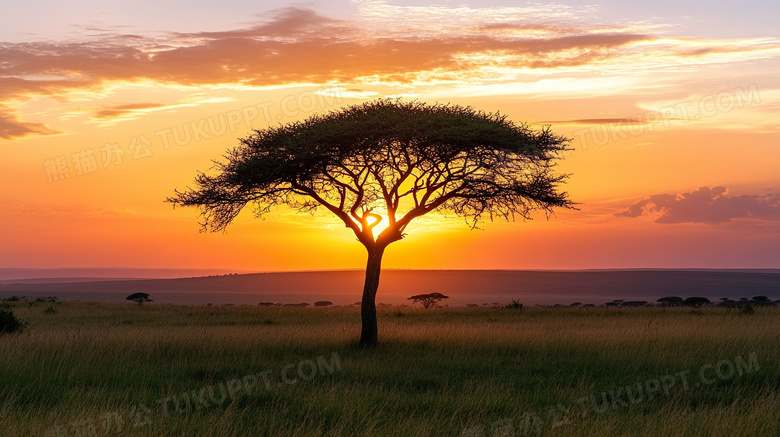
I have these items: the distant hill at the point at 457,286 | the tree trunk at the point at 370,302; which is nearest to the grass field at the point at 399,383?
the tree trunk at the point at 370,302

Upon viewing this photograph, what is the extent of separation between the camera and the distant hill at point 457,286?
113 m

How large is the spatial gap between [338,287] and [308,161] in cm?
12695

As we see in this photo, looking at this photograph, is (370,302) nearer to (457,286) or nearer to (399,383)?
(399,383)

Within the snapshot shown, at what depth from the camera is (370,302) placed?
22.1m

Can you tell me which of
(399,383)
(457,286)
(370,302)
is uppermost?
(370,302)

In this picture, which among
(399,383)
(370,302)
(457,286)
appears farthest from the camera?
(457,286)

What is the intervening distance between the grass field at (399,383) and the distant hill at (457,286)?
86348 millimetres

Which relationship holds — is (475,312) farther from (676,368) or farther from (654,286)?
(654,286)

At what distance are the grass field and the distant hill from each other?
86.3 metres

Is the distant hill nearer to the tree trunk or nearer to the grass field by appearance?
the tree trunk

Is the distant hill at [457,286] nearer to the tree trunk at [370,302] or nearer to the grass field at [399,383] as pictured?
the tree trunk at [370,302]

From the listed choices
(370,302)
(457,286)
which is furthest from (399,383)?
(457,286)

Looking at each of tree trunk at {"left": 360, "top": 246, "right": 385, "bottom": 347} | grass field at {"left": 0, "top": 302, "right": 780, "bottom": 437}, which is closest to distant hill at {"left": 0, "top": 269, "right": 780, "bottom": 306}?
tree trunk at {"left": 360, "top": 246, "right": 385, "bottom": 347}

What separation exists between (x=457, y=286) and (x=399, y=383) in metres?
128
